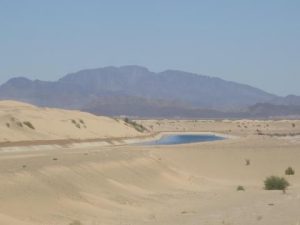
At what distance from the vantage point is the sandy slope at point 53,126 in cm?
7075

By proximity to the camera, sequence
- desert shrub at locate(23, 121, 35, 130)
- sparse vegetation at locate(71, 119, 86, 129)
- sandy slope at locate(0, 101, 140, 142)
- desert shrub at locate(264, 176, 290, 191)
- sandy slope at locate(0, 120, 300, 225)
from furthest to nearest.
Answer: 1. sparse vegetation at locate(71, 119, 86, 129)
2. desert shrub at locate(23, 121, 35, 130)
3. sandy slope at locate(0, 101, 140, 142)
4. desert shrub at locate(264, 176, 290, 191)
5. sandy slope at locate(0, 120, 300, 225)

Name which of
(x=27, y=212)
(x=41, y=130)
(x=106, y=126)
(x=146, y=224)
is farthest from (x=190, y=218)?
(x=106, y=126)

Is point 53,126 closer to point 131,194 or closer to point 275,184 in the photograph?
point 275,184

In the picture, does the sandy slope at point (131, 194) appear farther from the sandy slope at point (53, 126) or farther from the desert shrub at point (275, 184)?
the sandy slope at point (53, 126)

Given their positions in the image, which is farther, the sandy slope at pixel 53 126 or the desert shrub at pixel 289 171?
the sandy slope at pixel 53 126

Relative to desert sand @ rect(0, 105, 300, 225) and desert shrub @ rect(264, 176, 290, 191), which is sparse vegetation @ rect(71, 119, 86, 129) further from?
desert shrub @ rect(264, 176, 290, 191)

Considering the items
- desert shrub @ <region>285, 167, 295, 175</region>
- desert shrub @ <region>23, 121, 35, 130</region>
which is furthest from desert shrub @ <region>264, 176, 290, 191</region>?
desert shrub @ <region>23, 121, 35, 130</region>

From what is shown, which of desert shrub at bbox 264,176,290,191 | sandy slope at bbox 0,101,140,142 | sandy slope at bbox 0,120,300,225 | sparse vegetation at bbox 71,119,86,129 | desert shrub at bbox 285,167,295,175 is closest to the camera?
sandy slope at bbox 0,120,300,225

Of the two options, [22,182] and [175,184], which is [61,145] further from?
[22,182]

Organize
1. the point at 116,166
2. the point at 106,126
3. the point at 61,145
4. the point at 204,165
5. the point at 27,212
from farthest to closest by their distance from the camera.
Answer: the point at 106,126 → the point at 61,145 → the point at 204,165 → the point at 116,166 → the point at 27,212

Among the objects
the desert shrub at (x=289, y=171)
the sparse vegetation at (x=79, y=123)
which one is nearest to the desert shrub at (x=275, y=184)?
the desert shrub at (x=289, y=171)

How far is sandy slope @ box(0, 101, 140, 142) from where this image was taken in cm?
7075

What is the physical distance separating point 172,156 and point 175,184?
13.7 metres

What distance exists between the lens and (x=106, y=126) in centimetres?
10031
